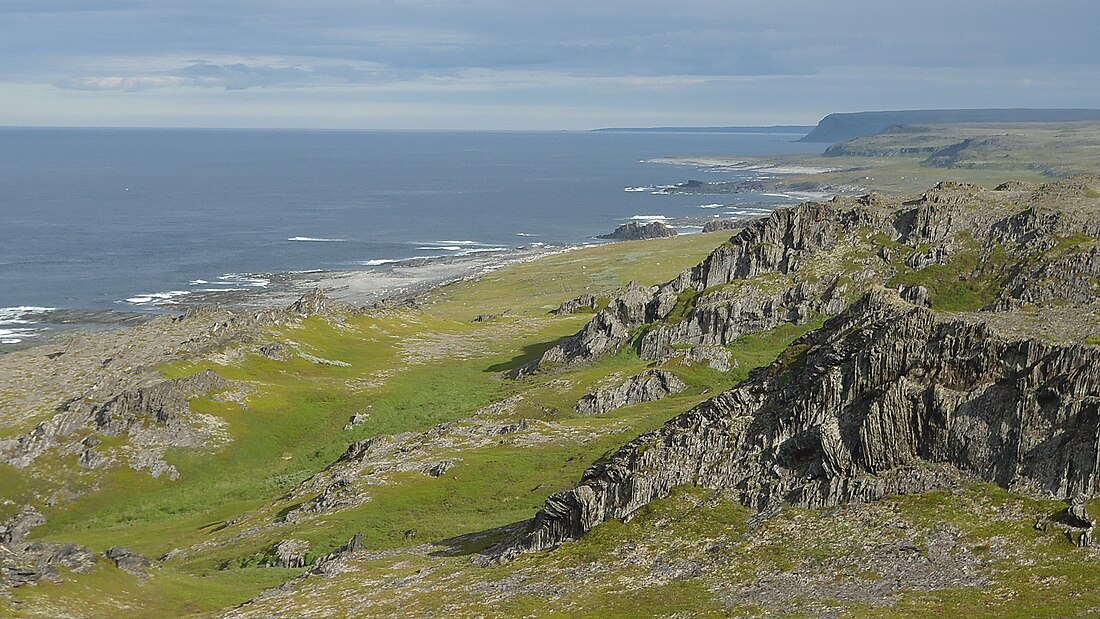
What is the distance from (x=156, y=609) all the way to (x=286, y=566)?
11281 millimetres

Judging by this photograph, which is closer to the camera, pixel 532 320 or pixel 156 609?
pixel 156 609

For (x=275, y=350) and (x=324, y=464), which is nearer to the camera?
(x=324, y=464)

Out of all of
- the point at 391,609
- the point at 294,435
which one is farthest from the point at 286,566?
the point at 294,435

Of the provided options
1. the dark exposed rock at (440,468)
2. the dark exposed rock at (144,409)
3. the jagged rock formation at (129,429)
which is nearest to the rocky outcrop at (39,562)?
the dark exposed rock at (440,468)

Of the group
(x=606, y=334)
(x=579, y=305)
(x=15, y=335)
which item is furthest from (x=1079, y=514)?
(x=15, y=335)

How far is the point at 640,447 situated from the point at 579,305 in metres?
115

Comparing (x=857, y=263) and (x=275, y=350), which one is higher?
(x=857, y=263)

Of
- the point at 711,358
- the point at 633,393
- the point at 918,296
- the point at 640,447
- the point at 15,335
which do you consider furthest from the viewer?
the point at 15,335

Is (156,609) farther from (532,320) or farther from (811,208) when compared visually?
(532,320)

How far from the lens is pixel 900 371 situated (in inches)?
2051

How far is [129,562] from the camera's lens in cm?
6450

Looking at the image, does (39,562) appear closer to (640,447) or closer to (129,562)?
(129,562)

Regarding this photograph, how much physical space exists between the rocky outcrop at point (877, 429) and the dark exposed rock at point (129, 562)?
82.3ft

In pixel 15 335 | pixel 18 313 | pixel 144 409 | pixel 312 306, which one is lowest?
pixel 15 335
